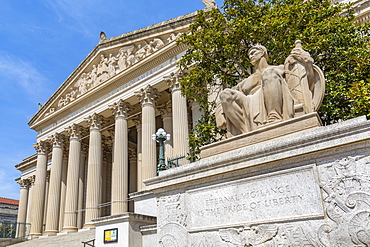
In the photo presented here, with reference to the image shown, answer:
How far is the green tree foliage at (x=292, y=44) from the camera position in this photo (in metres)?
12.3

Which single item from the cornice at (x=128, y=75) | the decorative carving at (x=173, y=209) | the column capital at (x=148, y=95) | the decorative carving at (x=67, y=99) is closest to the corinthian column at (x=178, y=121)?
the cornice at (x=128, y=75)

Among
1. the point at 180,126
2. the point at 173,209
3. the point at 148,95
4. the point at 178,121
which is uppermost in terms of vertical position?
the point at 148,95

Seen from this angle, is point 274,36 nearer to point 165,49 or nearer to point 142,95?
point 165,49

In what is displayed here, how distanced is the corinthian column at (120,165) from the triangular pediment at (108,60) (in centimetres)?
323

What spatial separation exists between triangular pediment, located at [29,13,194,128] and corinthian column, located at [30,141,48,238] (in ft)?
10.1

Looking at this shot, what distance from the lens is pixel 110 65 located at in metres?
29.3

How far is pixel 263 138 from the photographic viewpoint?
583 centimetres

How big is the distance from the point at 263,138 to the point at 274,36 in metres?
9.30

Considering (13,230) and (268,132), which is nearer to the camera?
(268,132)

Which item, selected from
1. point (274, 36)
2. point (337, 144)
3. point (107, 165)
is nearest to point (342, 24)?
point (274, 36)

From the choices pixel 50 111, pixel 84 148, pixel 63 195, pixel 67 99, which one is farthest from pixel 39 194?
pixel 67 99

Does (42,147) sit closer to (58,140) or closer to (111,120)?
(58,140)

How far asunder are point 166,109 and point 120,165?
5890 millimetres

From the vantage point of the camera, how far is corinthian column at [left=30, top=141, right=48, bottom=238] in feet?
101
